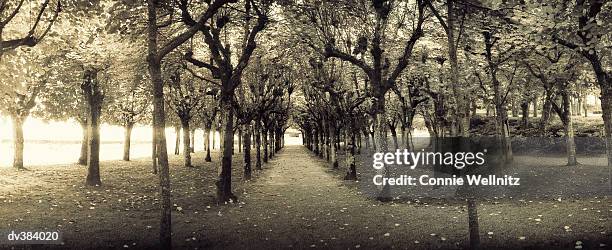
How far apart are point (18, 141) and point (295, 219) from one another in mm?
28707

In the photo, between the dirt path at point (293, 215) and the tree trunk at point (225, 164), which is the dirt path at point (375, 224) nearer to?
the dirt path at point (293, 215)

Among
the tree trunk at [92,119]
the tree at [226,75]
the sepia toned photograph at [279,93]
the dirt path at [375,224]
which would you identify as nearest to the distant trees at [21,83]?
the sepia toned photograph at [279,93]

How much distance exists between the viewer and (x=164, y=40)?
64.9 feet

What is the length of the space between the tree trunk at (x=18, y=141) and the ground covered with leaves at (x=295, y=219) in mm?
12515

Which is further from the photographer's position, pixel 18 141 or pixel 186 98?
pixel 186 98

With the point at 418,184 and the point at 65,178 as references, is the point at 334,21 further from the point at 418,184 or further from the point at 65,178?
the point at 65,178

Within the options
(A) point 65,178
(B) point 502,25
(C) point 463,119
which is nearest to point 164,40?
(A) point 65,178

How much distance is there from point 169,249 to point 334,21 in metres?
14.4

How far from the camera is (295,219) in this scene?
1438 cm

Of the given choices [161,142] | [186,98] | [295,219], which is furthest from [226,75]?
[186,98]

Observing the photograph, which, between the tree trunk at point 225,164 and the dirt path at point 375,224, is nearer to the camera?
the dirt path at point 375,224

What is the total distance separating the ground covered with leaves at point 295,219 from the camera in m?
10.9

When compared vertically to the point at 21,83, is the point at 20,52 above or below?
above

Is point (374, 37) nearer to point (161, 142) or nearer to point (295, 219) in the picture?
point (295, 219)
